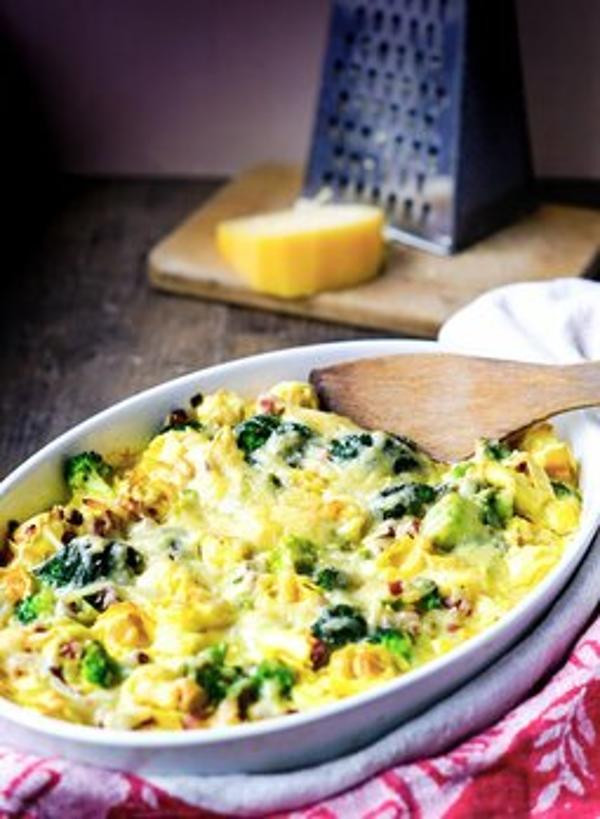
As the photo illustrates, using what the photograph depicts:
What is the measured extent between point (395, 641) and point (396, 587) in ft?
0.43

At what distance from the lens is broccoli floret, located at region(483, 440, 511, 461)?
103 inches

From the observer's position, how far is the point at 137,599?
2377mm

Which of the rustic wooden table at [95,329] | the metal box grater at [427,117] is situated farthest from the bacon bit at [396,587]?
the metal box grater at [427,117]

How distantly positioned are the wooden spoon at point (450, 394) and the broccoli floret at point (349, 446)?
100mm

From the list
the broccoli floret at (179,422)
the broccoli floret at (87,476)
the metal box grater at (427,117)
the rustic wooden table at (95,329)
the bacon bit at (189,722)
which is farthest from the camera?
→ the metal box grater at (427,117)

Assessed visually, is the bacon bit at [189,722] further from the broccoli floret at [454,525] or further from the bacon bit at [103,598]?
the broccoli floret at [454,525]

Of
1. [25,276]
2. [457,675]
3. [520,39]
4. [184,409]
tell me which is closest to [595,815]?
[457,675]

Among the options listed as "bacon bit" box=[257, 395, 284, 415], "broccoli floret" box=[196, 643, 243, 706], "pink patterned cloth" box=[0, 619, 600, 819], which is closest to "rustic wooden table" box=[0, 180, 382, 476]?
"bacon bit" box=[257, 395, 284, 415]

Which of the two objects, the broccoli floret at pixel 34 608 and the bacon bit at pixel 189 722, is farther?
the broccoli floret at pixel 34 608

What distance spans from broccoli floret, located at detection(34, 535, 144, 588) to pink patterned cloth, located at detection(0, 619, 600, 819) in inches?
13.8

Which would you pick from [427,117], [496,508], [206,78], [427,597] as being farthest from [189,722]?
[206,78]

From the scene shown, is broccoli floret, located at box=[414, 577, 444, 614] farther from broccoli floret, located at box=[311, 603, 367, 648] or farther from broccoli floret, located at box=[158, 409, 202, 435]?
broccoli floret, located at box=[158, 409, 202, 435]

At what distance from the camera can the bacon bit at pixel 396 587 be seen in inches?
92.6

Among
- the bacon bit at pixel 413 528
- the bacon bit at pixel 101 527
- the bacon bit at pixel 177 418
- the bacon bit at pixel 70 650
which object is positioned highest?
the bacon bit at pixel 70 650
